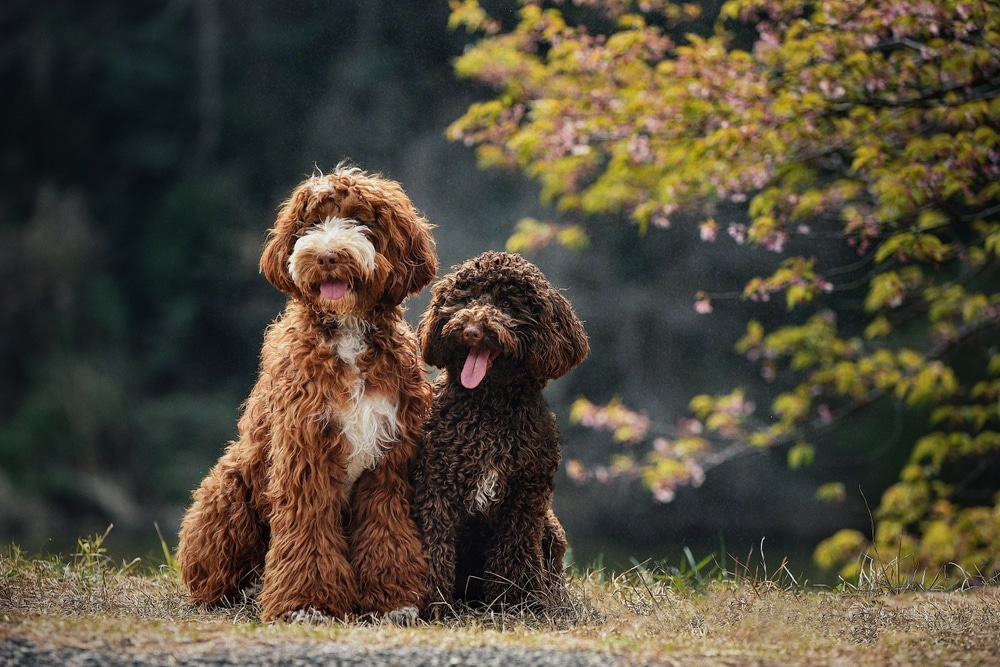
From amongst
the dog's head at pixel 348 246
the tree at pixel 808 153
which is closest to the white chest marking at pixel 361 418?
the dog's head at pixel 348 246

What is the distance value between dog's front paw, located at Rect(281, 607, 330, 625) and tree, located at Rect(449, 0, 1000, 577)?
3178mm

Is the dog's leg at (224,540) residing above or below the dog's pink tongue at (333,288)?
below

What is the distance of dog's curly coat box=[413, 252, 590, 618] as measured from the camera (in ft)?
14.7

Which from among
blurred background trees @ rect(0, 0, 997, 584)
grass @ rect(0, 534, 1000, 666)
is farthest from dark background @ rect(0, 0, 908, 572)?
grass @ rect(0, 534, 1000, 666)

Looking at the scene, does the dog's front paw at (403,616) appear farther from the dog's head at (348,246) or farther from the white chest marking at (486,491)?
the dog's head at (348,246)

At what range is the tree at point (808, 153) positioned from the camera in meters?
6.61

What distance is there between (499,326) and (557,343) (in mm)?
283

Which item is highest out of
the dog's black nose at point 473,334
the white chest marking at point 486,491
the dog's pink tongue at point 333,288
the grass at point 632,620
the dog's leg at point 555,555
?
the dog's pink tongue at point 333,288

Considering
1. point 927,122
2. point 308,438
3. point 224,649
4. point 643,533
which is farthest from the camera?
point 643,533

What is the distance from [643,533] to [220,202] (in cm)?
686

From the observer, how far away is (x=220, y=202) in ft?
50.4

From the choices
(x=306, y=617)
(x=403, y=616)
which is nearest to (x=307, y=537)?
(x=306, y=617)

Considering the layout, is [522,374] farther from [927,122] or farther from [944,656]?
[927,122]

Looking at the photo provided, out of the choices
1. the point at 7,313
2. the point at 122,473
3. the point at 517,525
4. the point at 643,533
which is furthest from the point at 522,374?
the point at 7,313
